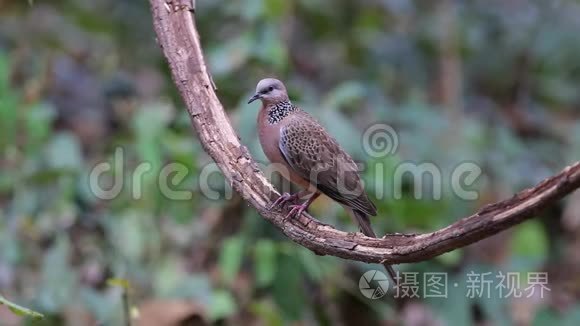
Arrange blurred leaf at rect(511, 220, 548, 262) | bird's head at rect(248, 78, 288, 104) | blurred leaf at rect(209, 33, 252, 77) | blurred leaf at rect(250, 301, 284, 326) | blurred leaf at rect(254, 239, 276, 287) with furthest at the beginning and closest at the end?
blurred leaf at rect(511, 220, 548, 262)
blurred leaf at rect(209, 33, 252, 77)
blurred leaf at rect(250, 301, 284, 326)
blurred leaf at rect(254, 239, 276, 287)
bird's head at rect(248, 78, 288, 104)

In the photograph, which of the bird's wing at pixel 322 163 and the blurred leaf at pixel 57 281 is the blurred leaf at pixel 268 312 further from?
the bird's wing at pixel 322 163

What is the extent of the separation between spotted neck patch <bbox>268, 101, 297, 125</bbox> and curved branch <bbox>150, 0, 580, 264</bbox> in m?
0.66

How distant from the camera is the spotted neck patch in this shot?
473cm

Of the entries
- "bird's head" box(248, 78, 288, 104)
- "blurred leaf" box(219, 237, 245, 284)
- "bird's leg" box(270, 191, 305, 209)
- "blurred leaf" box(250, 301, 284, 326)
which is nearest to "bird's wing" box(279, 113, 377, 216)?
"bird's head" box(248, 78, 288, 104)

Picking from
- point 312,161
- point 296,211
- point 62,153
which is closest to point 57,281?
point 62,153

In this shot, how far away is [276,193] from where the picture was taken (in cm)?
388

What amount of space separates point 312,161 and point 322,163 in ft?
0.16

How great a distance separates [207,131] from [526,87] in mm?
5870

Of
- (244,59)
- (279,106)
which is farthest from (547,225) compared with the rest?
(279,106)

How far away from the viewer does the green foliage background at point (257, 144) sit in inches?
227

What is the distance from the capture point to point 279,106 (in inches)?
190

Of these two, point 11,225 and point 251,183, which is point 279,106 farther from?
point 11,225

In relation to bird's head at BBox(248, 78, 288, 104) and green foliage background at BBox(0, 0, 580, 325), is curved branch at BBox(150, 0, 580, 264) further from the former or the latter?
green foliage background at BBox(0, 0, 580, 325)

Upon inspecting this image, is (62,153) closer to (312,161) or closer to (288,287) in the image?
(288,287)
